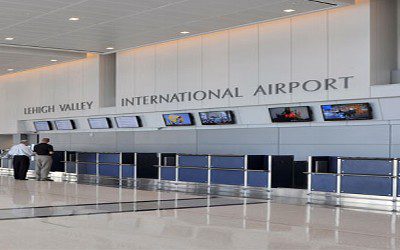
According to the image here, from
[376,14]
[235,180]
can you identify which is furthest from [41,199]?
[376,14]

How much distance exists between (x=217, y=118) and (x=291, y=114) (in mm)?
2899

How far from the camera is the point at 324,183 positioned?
14703mm

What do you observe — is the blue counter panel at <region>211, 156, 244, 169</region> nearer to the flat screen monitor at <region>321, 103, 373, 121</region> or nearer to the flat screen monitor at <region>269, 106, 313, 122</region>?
the flat screen monitor at <region>269, 106, 313, 122</region>

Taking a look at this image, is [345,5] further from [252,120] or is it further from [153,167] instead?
[153,167]

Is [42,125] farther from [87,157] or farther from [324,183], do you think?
[324,183]

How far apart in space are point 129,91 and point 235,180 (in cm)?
618

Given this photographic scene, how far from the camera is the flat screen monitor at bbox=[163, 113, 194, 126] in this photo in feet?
65.7

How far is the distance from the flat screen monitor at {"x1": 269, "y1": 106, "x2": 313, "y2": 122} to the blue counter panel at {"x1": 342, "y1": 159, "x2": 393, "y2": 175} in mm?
2497

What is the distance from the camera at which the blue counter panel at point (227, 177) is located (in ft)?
55.4

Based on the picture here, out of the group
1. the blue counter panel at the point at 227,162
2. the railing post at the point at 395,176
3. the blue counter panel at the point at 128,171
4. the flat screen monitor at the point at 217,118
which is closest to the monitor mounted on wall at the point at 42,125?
the blue counter panel at the point at 128,171

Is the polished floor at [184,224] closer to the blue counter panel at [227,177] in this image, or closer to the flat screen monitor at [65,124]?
the blue counter panel at [227,177]

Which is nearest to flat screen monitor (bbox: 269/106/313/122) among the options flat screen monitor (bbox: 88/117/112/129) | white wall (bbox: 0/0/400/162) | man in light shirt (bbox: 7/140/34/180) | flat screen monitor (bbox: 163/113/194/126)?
white wall (bbox: 0/0/400/162)

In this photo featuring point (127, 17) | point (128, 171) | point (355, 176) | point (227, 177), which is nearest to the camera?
point (355, 176)

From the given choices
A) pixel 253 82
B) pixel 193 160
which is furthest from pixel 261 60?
pixel 193 160
